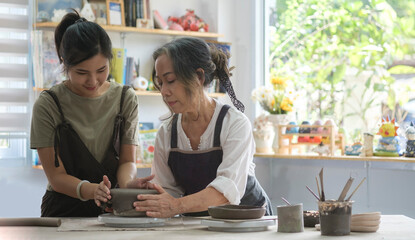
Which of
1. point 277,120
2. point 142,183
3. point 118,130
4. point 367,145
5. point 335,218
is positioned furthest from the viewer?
point 277,120

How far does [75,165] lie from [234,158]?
2.09 feet

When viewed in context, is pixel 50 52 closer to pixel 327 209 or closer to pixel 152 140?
pixel 152 140

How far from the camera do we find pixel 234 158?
2221 mm

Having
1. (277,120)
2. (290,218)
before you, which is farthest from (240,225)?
(277,120)

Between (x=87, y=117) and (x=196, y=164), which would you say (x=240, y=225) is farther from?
(x=87, y=117)

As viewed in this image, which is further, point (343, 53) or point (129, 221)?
point (343, 53)

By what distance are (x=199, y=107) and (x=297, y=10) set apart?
2.75 m

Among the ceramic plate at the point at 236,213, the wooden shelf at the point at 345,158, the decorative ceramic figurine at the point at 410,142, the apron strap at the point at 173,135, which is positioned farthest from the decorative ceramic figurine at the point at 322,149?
the ceramic plate at the point at 236,213

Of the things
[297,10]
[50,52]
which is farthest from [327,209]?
[297,10]

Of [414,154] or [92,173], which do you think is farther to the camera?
[414,154]

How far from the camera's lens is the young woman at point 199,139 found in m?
2.18

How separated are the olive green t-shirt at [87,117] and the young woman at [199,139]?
15cm

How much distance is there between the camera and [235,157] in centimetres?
222

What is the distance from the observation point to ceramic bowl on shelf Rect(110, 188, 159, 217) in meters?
2.01
